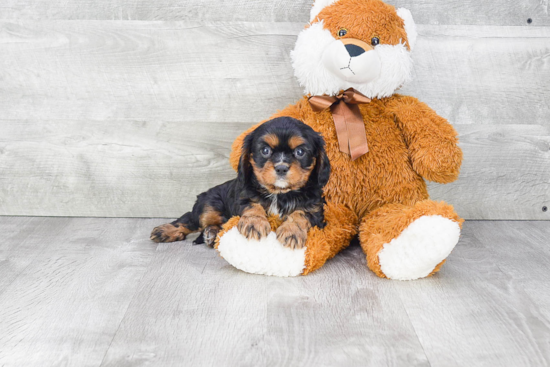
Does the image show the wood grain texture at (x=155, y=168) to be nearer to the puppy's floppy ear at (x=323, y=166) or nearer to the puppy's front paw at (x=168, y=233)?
the puppy's front paw at (x=168, y=233)

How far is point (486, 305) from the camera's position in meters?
1.88

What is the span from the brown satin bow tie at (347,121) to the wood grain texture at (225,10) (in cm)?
65

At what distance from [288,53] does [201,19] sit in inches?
18.6

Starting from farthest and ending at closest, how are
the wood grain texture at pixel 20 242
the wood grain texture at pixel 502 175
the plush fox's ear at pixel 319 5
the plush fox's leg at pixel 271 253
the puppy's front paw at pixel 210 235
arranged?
the wood grain texture at pixel 502 175, the puppy's front paw at pixel 210 235, the plush fox's ear at pixel 319 5, the wood grain texture at pixel 20 242, the plush fox's leg at pixel 271 253

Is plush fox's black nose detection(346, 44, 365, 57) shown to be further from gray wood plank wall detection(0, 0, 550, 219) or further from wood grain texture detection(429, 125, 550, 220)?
wood grain texture detection(429, 125, 550, 220)

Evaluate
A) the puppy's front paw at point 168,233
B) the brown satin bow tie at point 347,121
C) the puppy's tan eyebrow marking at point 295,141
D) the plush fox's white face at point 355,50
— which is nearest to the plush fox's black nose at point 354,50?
the plush fox's white face at point 355,50

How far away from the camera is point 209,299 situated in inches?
75.2

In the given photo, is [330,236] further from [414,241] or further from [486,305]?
[486,305]

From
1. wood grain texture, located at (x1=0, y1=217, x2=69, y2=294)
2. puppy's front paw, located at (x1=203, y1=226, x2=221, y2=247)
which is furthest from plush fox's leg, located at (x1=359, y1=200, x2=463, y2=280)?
wood grain texture, located at (x1=0, y1=217, x2=69, y2=294)

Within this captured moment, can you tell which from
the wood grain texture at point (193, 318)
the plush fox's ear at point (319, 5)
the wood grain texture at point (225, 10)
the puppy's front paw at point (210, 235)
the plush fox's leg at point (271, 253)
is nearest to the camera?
the wood grain texture at point (193, 318)

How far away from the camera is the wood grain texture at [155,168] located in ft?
9.27

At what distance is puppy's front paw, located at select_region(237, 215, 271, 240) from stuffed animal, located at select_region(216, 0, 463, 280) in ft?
0.09

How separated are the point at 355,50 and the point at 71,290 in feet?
4.65

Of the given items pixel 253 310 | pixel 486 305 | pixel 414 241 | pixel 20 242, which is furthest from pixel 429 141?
pixel 20 242
